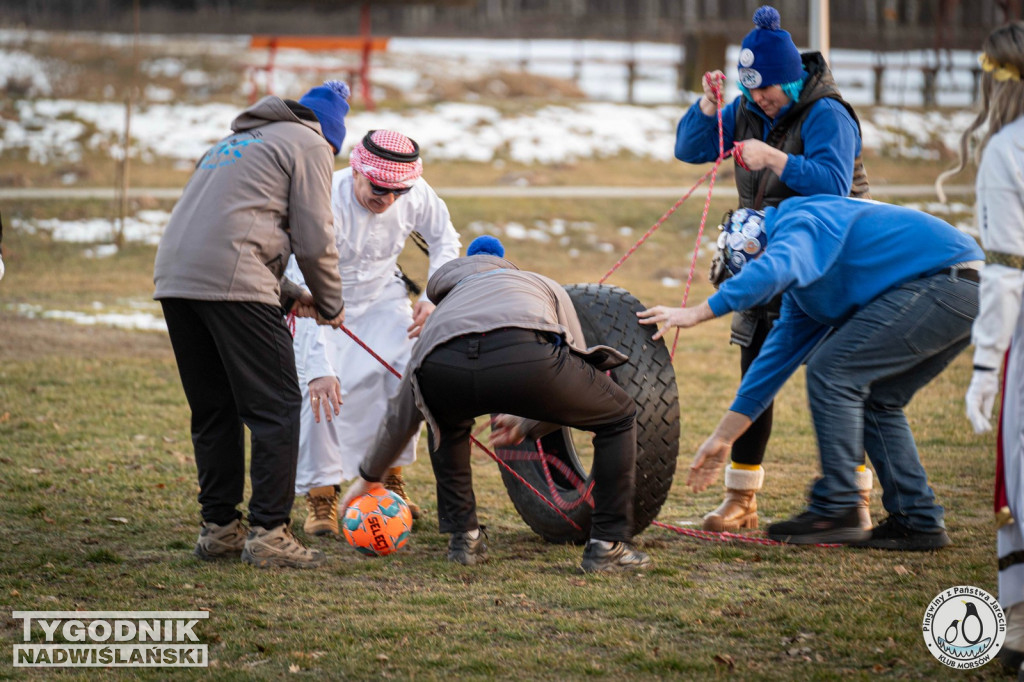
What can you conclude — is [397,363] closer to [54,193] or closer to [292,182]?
[292,182]

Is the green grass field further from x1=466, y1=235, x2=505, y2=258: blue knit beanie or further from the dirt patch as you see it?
the dirt patch

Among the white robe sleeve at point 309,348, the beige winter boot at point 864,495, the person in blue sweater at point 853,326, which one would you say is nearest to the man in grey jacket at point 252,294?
the white robe sleeve at point 309,348

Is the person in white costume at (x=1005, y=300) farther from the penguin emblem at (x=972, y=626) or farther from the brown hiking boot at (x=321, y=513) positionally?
the brown hiking boot at (x=321, y=513)

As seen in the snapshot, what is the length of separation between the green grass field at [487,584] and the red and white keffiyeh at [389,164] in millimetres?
1633

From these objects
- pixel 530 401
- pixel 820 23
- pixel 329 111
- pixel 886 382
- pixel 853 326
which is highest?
pixel 820 23

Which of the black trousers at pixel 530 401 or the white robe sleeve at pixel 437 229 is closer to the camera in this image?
the black trousers at pixel 530 401

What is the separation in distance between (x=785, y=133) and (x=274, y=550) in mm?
2808

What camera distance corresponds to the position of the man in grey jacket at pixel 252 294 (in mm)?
4609

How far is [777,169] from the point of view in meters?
4.90

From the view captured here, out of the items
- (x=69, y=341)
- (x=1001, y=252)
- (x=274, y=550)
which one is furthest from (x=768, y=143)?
(x=69, y=341)

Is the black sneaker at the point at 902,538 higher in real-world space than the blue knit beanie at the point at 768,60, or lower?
lower

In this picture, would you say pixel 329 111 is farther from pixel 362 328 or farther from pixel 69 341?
pixel 69 341

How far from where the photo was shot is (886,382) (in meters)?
4.77

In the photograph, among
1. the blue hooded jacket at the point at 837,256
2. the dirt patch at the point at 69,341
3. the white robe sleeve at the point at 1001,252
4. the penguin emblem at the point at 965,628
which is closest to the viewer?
the white robe sleeve at the point at 1001,252
